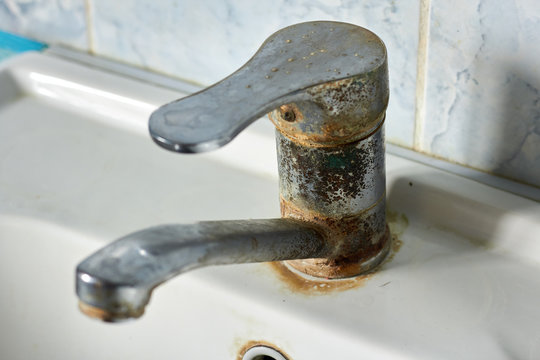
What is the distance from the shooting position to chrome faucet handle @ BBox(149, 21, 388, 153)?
0.82ft

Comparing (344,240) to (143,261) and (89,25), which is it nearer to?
(143,261)

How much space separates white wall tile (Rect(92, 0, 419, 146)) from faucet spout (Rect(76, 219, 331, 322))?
0.45 ft

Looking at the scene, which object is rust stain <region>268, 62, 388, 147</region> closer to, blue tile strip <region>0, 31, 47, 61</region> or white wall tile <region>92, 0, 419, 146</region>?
white wall tile <region>92, 0, 419, 146</region>

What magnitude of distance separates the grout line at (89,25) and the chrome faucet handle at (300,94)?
20cm

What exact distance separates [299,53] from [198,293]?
0.13 metres

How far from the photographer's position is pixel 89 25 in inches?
19.0

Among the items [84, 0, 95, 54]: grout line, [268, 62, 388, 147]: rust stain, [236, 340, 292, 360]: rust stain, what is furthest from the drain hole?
[84, 0, 95, 54]: grout line

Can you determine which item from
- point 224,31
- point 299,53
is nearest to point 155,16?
point 224,31

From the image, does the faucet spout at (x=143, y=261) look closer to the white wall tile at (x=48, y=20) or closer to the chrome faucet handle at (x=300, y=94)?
the chrome faucet handle at (x=300, y=94)

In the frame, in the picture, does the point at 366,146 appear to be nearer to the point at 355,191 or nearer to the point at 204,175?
the point at 355,191

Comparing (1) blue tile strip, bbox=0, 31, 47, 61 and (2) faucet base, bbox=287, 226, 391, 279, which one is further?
(1) blue tile strip, bbox=0, 31, 47, 61

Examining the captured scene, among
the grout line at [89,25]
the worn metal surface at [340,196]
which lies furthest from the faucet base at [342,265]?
the grout line at [89,25]

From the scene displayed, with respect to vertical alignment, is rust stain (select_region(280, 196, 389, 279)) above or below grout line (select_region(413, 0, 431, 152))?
below

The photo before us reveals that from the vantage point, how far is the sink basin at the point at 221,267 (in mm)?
333
